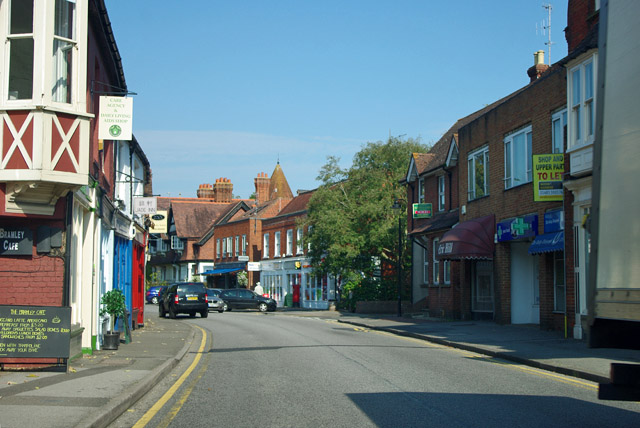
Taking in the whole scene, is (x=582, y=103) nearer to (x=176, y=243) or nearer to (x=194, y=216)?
(x=194, y=216)

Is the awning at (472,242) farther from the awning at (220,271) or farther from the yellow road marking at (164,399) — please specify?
the awning at (220,271)

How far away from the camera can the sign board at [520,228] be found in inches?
871

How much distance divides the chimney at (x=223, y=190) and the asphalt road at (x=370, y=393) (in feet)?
215

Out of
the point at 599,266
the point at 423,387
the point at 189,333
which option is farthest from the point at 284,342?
the point at 599,266

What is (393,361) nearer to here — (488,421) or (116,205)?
(488,421)

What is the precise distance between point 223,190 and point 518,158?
61.0 m

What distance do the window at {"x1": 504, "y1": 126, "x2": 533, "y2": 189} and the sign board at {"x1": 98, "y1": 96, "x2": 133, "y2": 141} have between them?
13.2m

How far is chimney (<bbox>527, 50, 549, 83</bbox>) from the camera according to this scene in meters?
30.6

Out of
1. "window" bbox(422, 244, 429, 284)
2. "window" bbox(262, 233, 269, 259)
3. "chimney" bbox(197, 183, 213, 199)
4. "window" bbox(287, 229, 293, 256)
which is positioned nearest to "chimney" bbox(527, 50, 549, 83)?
"window" bbox(422, 244, 429, 284)

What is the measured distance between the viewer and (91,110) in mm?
15000

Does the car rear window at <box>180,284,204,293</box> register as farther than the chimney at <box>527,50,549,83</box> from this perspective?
Yes

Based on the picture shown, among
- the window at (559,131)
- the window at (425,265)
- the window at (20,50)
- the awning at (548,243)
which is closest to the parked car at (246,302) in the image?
the window at (425,265)

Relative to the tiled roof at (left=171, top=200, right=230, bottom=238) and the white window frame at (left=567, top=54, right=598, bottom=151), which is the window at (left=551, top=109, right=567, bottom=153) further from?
the tiled roof at (left=171, top=200, right=230, bottom=238)

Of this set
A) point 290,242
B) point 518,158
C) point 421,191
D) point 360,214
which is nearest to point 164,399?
point 518,158
